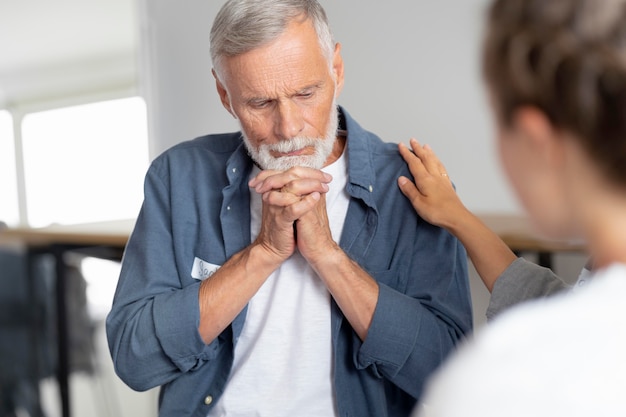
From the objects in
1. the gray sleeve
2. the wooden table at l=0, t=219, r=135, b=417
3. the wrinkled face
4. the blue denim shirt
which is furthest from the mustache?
the wooden table at l=0, t=219, r=135, b=417

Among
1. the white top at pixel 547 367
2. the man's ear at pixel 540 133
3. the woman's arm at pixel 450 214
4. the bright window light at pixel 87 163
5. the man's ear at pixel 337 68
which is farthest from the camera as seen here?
the bright window light at pixel 87 163

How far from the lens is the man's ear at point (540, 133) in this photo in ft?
2.59

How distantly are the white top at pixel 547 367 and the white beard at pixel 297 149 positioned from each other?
86 cm

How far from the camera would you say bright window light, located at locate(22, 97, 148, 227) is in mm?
5996

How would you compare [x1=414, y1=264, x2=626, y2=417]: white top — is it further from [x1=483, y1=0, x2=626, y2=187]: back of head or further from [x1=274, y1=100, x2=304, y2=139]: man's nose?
[x1=274, y1=100, x2=304, y2=139]: man's nose

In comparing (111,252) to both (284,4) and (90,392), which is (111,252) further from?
(284,4)

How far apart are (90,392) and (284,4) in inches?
138

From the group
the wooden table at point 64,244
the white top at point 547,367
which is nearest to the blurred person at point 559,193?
the white top at point 547,367

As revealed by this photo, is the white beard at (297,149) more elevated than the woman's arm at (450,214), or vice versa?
the white beard at (297,149)

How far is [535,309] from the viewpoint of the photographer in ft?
2.39

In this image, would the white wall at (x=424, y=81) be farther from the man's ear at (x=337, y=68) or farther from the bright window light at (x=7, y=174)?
the bright window light at (x=7, y=174)

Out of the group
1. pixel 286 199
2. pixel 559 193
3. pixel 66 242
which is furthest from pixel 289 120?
pixel 66 242

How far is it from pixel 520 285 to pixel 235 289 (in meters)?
0.50

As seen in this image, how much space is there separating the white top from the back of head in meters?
0.15
